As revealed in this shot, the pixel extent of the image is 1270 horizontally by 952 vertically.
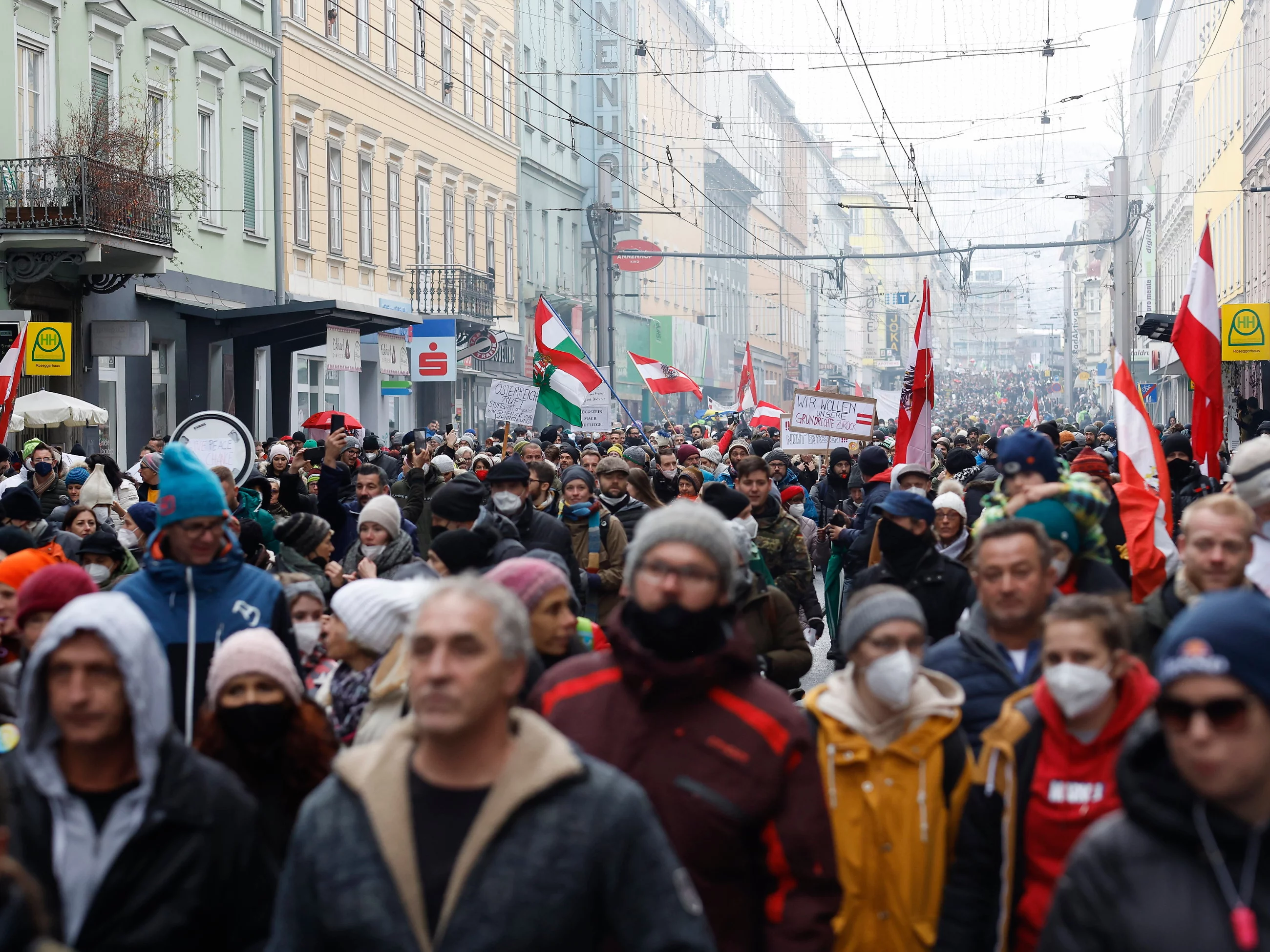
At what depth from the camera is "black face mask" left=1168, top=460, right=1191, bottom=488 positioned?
12320 mm

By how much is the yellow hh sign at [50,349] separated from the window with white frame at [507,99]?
1176 inches

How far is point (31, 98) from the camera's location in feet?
72.2

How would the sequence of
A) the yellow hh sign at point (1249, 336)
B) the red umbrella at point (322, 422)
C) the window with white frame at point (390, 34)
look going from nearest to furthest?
1. the red umbrella at point (322, 422)
2. the yellow hh sign at point (1249, 336)
3. the window with white frame at point (390, 34)

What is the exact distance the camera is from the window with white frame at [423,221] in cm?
3844

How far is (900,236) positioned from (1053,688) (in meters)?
143

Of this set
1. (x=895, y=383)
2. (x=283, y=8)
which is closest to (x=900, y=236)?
(x=895, y=383)

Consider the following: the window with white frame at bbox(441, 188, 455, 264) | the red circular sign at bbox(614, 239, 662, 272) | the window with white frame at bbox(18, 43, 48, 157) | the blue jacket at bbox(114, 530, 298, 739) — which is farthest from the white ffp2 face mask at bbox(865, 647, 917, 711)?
the red circular sign at bbox(614, 239, 662, 272)

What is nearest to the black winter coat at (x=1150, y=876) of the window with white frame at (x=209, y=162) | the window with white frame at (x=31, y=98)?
the window with white frame at (x=31, y=98)

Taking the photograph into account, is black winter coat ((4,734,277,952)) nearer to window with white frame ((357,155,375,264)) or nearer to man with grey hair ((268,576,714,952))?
man with grey hair ((268,576,714,952))

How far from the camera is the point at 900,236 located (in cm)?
14350

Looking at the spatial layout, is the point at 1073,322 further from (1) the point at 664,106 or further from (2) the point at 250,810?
(2) the point at 250,810

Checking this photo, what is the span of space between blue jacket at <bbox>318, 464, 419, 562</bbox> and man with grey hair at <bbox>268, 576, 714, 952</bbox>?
7.86m

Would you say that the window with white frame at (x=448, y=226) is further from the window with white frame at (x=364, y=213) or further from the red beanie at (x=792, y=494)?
the red beanie at (x=792, y=494)

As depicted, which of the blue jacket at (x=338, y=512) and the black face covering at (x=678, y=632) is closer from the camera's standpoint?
the black face covering at (x=678, y=632)
